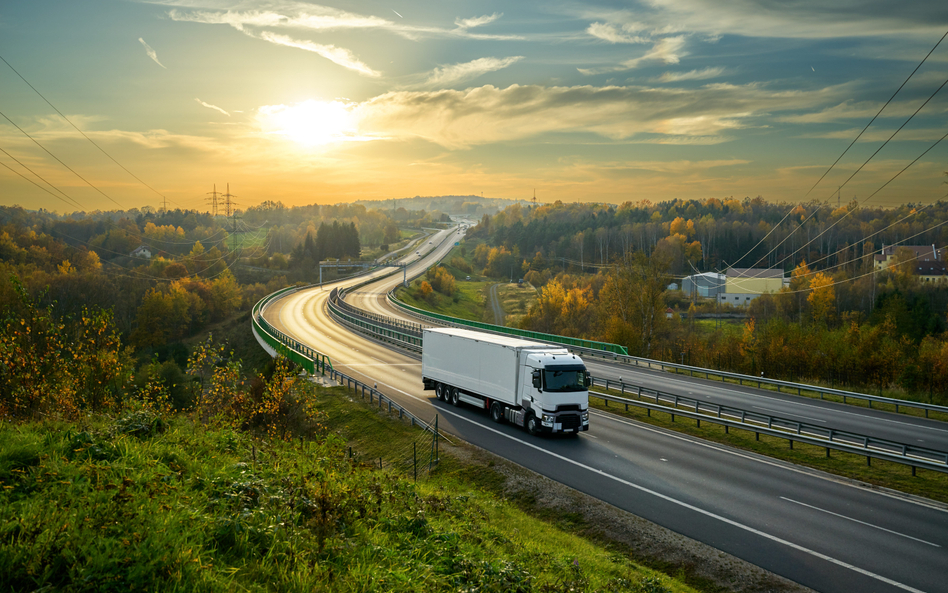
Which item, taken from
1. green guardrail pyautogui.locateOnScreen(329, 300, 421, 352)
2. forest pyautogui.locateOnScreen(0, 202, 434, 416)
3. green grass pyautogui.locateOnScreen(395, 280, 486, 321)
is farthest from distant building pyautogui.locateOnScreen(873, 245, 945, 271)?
forest pyautogui.locateOnScreen(0, 202, 434, 416)

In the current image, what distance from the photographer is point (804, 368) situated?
144ft

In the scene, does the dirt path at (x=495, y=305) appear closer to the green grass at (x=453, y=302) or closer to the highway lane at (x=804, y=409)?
the green grass at (x=453, y=302)

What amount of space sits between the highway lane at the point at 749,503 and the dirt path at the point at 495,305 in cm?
8488

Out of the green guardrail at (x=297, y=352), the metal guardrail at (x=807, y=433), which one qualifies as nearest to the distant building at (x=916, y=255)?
the metal guardrail at (x=807, y=433)

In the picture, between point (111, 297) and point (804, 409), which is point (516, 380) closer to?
point (804, 409)

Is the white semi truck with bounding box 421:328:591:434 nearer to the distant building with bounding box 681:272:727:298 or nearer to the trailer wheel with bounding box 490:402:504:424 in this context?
the trailer wheel with bounding box 490:402:504:424

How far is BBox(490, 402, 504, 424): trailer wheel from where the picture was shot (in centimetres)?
2572

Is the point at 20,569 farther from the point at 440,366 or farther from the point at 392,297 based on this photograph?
the point at 392,297

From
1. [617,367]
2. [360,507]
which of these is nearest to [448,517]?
[360,507]

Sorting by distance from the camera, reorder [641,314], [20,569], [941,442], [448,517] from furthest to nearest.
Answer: [641,314], [941,442], [448,517], [20,569]

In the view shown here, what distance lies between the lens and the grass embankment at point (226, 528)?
5.86 m

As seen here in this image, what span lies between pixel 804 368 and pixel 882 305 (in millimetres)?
32019

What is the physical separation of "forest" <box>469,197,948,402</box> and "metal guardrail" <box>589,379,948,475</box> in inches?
609

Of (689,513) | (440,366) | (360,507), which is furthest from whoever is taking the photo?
(440,366)
